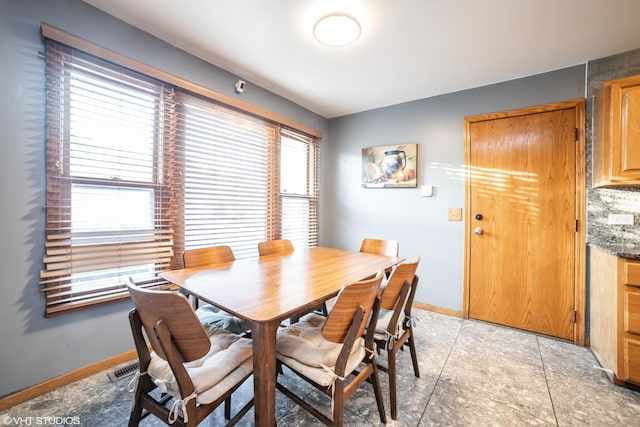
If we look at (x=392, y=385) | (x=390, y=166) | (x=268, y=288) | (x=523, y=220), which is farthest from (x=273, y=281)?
(x=523, y=220)


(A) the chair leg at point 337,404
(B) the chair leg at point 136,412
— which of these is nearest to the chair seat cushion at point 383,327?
(A) the chair leg at point 337,404

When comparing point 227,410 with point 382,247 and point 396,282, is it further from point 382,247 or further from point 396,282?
point 382,247

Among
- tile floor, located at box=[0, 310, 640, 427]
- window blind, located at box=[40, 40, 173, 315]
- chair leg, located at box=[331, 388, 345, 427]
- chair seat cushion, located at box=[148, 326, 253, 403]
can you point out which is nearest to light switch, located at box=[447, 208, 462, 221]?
tile floor, located at box=[0, 310, 640, 427]

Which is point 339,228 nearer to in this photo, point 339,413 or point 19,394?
point 339,413

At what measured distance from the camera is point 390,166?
323cm

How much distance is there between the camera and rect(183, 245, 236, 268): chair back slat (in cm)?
177

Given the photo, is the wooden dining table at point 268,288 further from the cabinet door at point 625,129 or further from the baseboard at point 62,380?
the cabinet door at point 625,129

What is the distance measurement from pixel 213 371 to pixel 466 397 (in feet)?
5.01

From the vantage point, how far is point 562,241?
7.64 feet

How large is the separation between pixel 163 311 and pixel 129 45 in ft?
6.73

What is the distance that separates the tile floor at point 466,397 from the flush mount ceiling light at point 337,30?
7.99 ft

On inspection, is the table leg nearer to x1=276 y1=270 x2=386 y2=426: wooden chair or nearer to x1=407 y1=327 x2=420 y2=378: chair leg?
x1=276 y1=270 x2=386 y2=426: wooden chair

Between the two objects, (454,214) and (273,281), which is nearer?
(273,281)

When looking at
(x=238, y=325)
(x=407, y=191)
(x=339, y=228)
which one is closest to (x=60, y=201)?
(x=238, y=325)
